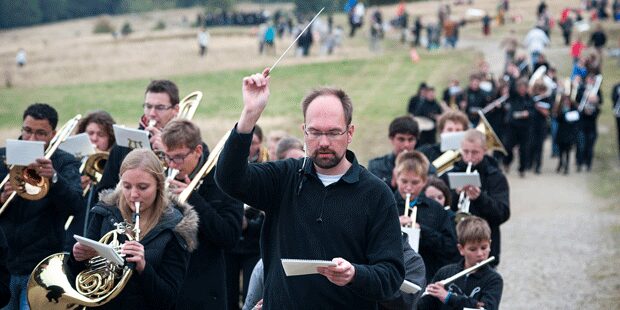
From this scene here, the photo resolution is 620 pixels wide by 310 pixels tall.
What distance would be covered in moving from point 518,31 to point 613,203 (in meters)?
45.1

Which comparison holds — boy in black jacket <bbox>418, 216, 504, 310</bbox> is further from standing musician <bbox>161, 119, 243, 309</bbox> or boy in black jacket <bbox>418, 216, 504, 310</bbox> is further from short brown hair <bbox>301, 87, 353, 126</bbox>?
short brown hair <bbox>301, 87, 353, 126</bbox>

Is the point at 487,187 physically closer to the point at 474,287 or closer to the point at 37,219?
the point at 474,287

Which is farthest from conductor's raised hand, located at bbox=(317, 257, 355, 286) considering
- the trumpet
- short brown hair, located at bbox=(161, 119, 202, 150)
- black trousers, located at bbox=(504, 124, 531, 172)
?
black trousers, located at bbox=(504, 124, 531, 172)

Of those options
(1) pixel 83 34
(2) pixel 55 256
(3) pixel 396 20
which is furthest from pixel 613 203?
(1) pixel 83 34

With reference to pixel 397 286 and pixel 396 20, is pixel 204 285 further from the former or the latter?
pixel 396 20

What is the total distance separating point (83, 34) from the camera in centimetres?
9494

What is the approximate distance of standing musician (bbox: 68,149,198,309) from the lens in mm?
5922

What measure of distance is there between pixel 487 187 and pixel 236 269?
8.16 ft

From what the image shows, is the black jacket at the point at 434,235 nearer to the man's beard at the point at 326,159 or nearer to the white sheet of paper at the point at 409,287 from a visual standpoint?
the white sheet of paper at the point at 409,287

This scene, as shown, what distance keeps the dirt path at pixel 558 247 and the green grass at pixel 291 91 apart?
29.0ft

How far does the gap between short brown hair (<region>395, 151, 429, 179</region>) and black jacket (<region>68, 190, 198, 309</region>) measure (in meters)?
2.57

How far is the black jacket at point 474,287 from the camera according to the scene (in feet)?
25.5

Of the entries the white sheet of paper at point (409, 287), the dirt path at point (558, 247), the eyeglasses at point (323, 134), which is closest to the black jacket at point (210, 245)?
the white sheet of paper at point (409, 287)

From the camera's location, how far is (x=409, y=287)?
17.6 feet
